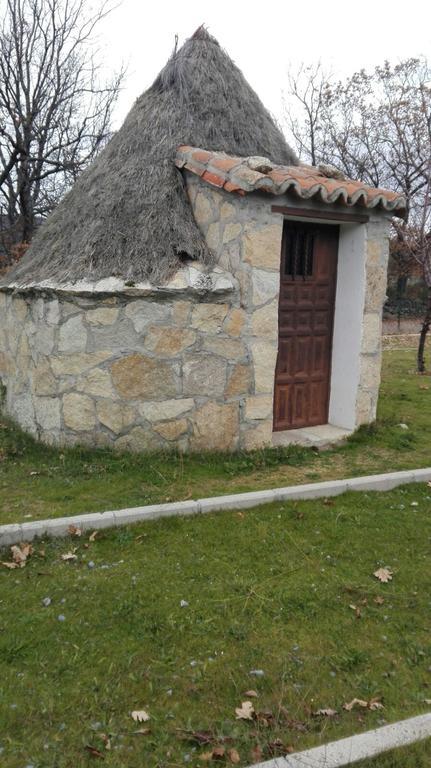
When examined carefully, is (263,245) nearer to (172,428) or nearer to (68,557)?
(172,428)

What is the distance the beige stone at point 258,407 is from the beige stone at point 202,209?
1.92 metres

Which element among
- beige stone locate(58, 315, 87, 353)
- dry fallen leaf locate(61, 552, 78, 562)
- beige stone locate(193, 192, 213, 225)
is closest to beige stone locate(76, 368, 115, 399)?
beige stone locate(58, 315, 87, 353)

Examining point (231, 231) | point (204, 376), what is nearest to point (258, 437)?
point (204, 376)

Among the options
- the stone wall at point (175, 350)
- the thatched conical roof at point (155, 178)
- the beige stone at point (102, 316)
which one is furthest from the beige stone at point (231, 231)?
the beige stone at point (102, 316)

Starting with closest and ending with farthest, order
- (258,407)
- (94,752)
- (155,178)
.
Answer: (94,752) → (258,407) → (155,178)

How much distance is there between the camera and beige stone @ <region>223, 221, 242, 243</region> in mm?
5543

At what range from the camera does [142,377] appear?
5.51 m

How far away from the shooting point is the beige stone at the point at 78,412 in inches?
219

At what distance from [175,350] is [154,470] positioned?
3.86 ft

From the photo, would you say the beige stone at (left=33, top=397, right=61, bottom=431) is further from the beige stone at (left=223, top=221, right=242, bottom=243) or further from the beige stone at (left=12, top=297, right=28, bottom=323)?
the beige stone at (left=223, top=221, right=242, bottom=243)

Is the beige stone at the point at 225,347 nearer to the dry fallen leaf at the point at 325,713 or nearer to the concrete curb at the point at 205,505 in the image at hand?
the concrete curb at the point at 205,505

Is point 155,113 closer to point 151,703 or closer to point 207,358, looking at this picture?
point 207,358

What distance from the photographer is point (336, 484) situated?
16.2 feet

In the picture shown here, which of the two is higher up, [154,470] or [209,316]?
[209,316]
